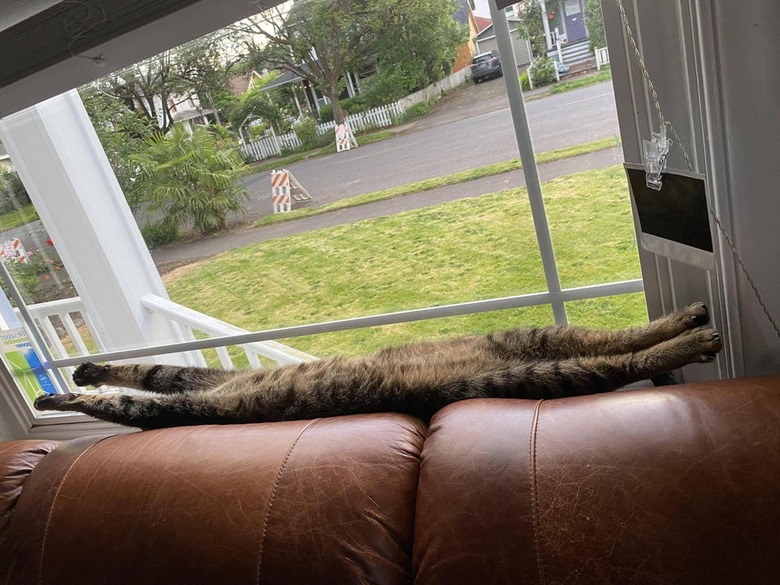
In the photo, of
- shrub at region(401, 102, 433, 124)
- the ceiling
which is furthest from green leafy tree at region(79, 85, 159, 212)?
shrub at region(401, 102, 433, 124)

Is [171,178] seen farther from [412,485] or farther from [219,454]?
[412,485]

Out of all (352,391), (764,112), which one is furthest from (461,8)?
(352,391)

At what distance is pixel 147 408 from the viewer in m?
1.44

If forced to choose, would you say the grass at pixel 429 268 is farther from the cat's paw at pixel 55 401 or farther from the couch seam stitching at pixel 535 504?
the couch seam stitching at pixel 535 504

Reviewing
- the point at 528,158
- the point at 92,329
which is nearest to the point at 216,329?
the point at 92,329

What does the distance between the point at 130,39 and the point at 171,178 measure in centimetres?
41

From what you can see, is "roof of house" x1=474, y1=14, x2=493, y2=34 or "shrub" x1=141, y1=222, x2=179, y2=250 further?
"shrub" x1=141, y1=222, x2=179, y2=250

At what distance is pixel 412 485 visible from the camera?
3.28ft

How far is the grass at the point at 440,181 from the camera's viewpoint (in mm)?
1270

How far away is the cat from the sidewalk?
359 millimetres

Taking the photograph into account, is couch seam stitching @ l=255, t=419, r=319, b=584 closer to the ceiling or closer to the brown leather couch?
the brown leather couch

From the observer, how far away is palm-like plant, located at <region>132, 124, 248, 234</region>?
1560 mm

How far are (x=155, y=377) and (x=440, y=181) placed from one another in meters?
0.95

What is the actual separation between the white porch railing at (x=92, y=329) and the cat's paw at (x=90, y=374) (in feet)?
0.84
